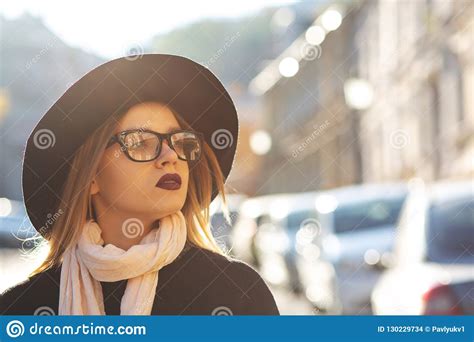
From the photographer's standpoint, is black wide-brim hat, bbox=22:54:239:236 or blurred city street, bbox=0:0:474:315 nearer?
black wide-brim hat, bbox=22:54:239:236

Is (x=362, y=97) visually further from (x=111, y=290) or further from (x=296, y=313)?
(x=111, y=290)

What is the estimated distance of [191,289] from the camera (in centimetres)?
405

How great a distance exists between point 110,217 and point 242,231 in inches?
53.4

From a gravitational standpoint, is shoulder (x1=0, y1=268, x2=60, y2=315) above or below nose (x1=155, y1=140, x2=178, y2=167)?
below

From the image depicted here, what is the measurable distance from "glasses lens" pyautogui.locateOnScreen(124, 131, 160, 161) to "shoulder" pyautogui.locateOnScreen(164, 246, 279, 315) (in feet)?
1.36

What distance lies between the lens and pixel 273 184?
5.50 metres

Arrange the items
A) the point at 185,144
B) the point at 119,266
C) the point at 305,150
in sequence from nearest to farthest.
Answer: the point at 119,266
the point at 185,144
the point at 305,150

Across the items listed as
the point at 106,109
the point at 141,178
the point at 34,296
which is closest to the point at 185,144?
the point at 141,178

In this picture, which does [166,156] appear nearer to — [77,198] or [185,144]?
[185,144]

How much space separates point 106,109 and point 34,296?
80 cm

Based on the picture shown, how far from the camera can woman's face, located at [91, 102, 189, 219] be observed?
400 cm

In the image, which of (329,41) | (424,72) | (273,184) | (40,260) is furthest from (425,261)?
(424,72)

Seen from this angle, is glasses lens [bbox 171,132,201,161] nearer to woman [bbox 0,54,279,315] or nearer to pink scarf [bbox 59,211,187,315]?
woman [bbox 0,54,279,315]

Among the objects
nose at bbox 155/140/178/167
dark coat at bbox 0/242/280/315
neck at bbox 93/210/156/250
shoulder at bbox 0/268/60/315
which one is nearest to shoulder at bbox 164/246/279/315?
dark coat at bbox 0/242/280/315
